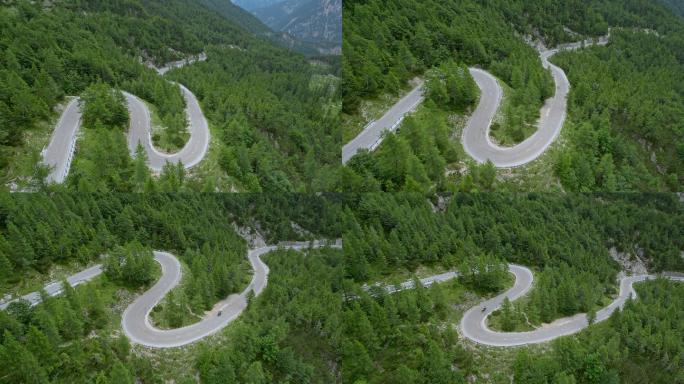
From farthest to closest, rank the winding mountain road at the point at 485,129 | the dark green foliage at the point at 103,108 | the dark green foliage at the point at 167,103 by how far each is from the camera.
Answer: the dark green foliage at the point at 167,103, the dark green foliage at the point at 103,108, the winding mountain road at the point at 485,129

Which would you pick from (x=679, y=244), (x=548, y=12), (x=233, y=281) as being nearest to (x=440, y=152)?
(x=233, y=281)

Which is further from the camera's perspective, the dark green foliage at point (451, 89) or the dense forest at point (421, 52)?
the dense forest at point (421, 52)

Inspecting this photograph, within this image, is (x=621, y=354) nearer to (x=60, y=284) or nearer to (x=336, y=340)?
(x=336, y=340)

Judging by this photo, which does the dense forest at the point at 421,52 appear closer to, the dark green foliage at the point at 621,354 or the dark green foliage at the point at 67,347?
the dark green foliage at the point at 621,354

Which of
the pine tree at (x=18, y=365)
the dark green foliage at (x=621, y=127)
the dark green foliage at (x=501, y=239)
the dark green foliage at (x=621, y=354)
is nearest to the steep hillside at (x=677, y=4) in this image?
the dark green foliage at (x=621, y=127)

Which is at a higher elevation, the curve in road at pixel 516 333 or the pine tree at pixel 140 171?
the pine tree at pixel 140 171

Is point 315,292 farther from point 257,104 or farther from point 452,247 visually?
point 257,104

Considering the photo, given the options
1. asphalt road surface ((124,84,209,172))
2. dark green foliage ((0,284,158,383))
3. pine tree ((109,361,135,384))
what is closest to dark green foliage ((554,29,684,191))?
asphalt road surface ((124,84,209,172))
